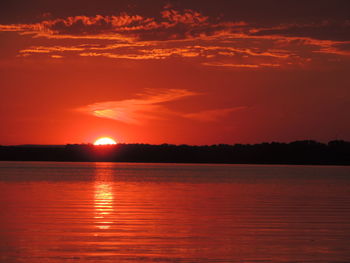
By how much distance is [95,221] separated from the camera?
28938mm

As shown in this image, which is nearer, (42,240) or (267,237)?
(42,240)

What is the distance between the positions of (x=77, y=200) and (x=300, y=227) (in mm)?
20205

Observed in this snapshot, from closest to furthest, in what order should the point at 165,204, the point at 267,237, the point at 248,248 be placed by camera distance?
1. the point at 248,248
2. the point at 267,237
3. the point at 165,204

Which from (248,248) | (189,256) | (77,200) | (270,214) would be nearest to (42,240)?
(189,256)

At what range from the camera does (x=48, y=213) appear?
32406 millimetres

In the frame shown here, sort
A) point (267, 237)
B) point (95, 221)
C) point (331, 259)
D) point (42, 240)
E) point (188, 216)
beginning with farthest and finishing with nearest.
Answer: point (188, 216) < point (95, 221) < point (267, 237) < point (42, 240) < point (331, 259)

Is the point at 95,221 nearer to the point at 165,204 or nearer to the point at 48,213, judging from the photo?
the point at 48,213

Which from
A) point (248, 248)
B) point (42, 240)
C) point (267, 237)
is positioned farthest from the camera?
point (267, 237)

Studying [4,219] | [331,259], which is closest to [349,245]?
[331,259]

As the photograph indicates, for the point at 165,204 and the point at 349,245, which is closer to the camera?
the point at 349,245

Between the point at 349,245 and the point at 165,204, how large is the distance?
1896 centimetres

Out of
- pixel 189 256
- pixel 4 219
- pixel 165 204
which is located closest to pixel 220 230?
pixel 189 256

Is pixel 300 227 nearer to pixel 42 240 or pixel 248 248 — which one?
pixel 248 248

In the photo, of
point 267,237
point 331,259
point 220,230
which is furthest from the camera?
point 220,230
